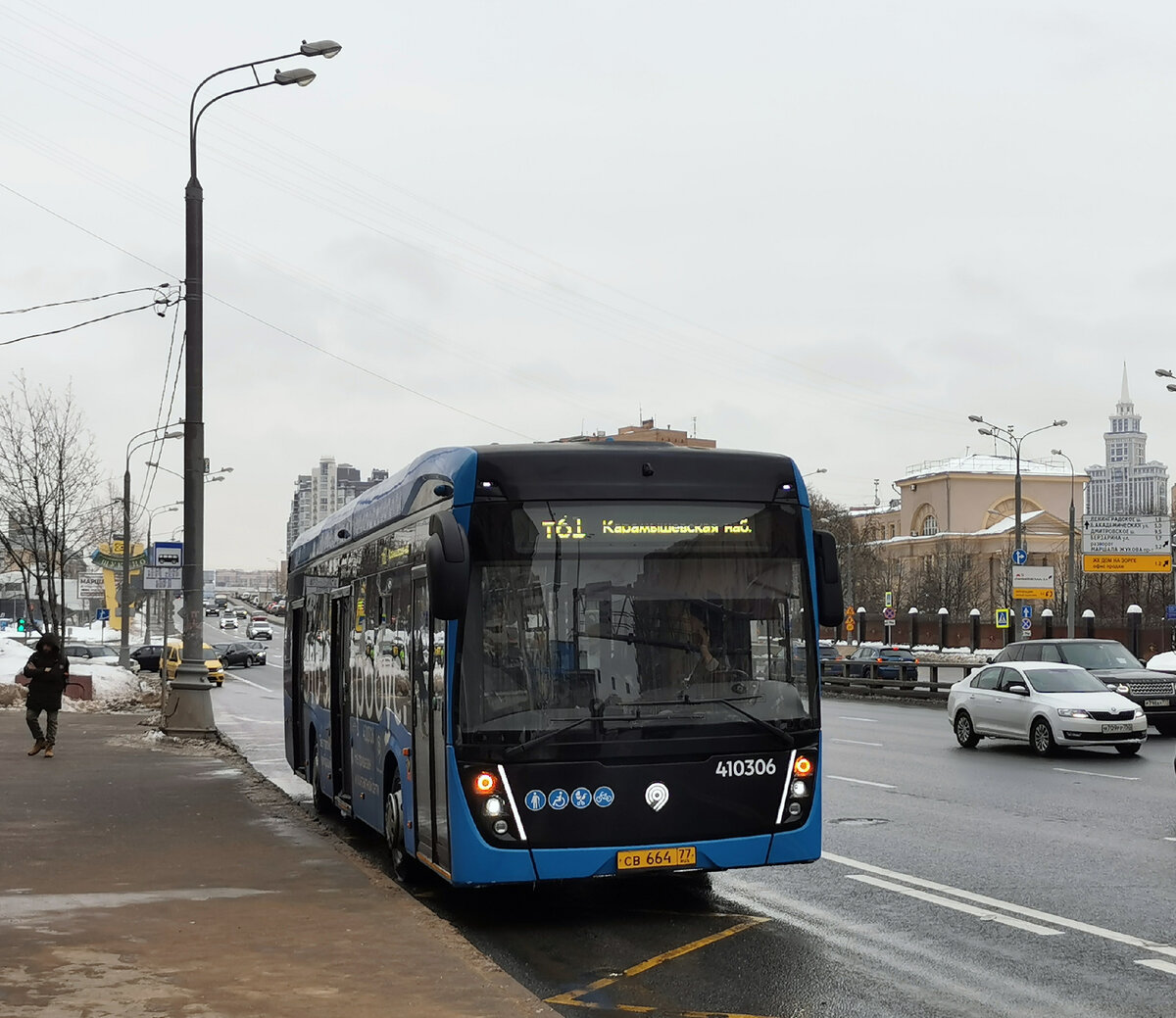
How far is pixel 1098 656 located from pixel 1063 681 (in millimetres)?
5436

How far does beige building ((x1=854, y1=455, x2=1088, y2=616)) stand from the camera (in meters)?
105

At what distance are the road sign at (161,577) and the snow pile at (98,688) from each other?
870 centimetres

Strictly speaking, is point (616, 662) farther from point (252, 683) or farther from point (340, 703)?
point (252, 683)

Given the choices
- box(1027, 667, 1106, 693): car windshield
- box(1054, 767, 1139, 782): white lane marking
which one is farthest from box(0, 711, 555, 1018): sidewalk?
box(1027, 667, 1106, 693): car windshield

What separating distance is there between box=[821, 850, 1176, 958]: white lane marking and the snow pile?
25559mm

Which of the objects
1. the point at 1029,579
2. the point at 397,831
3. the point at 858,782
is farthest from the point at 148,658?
the point at 397,831

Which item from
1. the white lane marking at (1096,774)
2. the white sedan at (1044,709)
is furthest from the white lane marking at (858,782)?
the white sedan at (1044,709)

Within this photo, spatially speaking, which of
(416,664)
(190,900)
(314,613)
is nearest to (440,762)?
(416,664)

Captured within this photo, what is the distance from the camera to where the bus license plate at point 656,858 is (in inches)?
361

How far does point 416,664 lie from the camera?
33.4 feet

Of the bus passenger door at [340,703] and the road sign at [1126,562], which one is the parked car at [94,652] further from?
the bus passenger door at [340,703]

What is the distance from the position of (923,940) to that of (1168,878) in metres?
2.96

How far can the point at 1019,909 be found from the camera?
977 cm

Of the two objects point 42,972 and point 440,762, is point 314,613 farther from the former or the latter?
point 42,972
